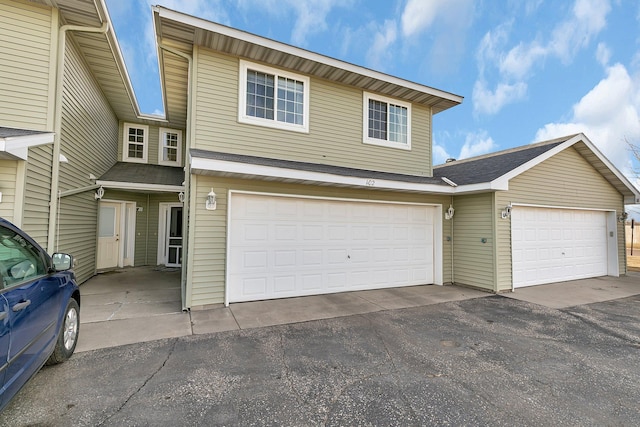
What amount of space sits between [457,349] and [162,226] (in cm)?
1038

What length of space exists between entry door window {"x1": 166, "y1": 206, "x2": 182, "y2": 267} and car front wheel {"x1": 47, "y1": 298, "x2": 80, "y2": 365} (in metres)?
7.16

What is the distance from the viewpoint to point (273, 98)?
6.46 m

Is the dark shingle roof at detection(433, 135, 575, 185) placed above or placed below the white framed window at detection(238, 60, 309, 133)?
below

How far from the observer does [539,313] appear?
562 cm

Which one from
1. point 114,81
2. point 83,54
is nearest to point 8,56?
point 83,54

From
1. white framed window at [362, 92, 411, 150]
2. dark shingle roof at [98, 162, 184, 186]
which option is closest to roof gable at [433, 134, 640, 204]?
white framed window at [362, 92, 411, 150]

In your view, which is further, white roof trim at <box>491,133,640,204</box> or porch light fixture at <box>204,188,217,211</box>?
white roof trim at <box>491,133,640,204</box>

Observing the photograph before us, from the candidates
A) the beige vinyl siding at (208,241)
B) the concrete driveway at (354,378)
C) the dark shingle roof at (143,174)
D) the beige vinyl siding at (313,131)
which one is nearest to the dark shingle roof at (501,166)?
the beige vinyl siding at (313,131)

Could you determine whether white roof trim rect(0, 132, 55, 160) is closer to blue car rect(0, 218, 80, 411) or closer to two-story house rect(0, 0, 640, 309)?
two-story house rect(0, 0, 640, 309)

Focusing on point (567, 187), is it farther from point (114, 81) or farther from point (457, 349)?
point (114, 81)

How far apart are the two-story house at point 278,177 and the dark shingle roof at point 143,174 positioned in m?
0.11

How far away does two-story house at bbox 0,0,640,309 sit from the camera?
17.2 ft

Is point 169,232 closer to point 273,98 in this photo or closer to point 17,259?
point 273,98

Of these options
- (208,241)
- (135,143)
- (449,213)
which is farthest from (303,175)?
(135,143)
